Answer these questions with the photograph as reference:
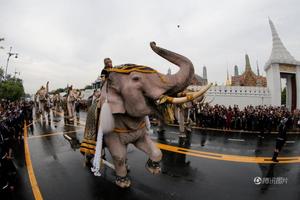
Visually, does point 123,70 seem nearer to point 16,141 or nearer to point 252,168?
point 252,168

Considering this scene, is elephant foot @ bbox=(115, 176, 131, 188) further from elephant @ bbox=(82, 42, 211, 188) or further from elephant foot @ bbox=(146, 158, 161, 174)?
elephant foot @ bbox=(146, 158, 161, 174)

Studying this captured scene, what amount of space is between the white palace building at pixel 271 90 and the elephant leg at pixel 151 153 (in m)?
23.0

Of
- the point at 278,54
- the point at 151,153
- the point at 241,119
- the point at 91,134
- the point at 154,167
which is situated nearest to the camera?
the point at 154,167

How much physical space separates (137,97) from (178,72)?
83 centimetres

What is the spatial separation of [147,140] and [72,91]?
1173 cm

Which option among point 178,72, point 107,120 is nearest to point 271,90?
point 178,72

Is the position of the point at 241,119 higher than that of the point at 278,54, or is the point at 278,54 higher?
the point at 278,54

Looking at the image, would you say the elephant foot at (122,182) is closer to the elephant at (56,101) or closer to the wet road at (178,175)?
the wet road at (178,175)

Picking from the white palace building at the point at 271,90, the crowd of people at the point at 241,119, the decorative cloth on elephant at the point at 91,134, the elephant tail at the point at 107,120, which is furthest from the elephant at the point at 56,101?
the elephant tail at the point at 107,120

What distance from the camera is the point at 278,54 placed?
89.4 feet

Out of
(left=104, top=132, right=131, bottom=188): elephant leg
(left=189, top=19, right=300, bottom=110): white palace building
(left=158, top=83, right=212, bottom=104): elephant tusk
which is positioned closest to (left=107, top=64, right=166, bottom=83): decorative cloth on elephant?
(left=158, top=83, right=212, bottom=104): elephant tusk

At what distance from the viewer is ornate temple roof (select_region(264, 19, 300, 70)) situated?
26.2 meters

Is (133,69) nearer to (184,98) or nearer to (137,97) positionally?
(137,97)

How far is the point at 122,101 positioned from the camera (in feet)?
13.7
